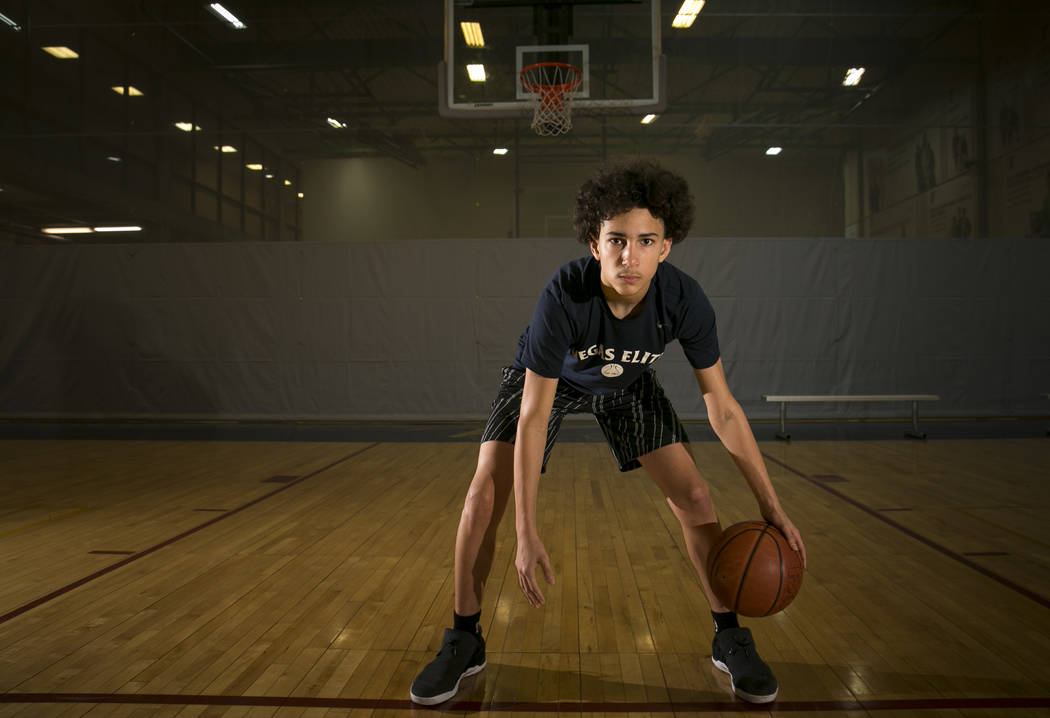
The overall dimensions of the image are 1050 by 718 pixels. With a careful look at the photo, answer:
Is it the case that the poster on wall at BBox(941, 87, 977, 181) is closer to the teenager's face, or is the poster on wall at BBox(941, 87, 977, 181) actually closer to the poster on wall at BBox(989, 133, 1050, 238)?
the poster on wall at BBox(989, 133, 1050, 238)

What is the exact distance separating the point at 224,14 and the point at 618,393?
9.72 meters

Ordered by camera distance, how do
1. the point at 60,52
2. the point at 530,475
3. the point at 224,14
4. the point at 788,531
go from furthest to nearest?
the point at 224,14
the point at 60,52
the point at 788,531
the point at 530,475

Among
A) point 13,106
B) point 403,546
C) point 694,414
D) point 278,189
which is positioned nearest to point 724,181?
point 694,414

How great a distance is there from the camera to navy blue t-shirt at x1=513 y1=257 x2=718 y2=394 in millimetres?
1757

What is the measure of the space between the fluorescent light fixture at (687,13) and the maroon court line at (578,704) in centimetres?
892

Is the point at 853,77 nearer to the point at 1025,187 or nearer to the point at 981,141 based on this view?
the point at 981,141

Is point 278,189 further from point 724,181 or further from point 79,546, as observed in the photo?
point 79,546

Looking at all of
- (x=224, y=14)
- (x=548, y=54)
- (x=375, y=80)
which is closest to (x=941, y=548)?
(x=548, y=54)

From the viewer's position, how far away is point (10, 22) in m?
8.85

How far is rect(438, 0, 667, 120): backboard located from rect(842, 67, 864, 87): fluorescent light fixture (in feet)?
8.58

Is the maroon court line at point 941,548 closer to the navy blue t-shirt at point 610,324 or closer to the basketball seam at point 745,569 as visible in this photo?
the basketball seam at point 745,569

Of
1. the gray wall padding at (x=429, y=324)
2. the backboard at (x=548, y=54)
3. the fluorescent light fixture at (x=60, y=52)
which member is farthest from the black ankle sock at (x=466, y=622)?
the fluorescent light fixture at (x=60, y=52)

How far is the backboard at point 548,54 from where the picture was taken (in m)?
6.83

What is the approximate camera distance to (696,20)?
910 centimetres
